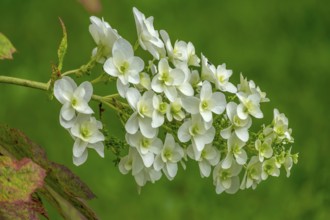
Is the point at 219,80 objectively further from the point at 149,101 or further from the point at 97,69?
the point at 97,69

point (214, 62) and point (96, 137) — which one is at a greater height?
point (214, 62)

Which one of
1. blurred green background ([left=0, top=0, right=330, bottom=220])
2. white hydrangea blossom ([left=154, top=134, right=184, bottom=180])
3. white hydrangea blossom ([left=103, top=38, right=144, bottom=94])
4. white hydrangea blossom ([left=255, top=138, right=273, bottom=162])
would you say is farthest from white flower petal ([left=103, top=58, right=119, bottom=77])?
blurred green background ([left=0, top=0, right=330, bottom=220])

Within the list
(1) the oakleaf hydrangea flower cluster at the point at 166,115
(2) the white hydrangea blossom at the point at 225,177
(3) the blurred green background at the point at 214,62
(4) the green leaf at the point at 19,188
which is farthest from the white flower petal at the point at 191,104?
(3) the blurred green background at the point at 214,62

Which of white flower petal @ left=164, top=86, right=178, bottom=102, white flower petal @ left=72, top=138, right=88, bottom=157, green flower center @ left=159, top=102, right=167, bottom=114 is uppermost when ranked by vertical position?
white flower petal @ left=164, top=86, right=178, bottom=102

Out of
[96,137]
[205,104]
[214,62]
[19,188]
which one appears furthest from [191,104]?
[214,62]

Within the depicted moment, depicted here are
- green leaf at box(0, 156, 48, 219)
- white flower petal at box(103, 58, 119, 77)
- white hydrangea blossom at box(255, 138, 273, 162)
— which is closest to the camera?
green leaf at box(0, 156, 48, 219)

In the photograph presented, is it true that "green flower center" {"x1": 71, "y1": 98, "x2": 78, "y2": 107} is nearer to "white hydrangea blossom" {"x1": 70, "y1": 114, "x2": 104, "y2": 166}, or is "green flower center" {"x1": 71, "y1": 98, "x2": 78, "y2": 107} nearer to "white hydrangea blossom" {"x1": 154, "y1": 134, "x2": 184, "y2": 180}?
"white hydrangea blossom" {"x1": 70, "y1": 114, "x2": 104, "y2": 166}

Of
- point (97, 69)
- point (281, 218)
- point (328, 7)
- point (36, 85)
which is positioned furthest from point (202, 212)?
point (36, 85)

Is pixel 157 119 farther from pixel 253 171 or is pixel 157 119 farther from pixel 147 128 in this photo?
pixel 253 171
